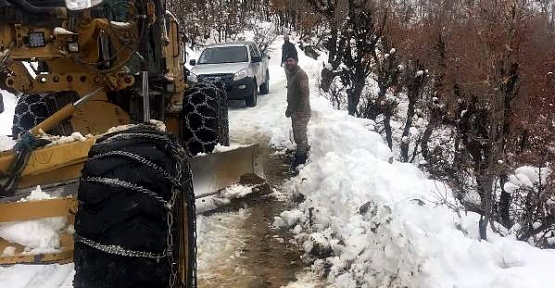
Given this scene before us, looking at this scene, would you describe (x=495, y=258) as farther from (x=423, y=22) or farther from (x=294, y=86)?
(x=423, y=22)

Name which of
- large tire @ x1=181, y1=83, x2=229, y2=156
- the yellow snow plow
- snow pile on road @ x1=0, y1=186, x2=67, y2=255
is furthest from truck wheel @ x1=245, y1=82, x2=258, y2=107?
snow pile on road @ x1=0, y1=186, x2=67, y2=255

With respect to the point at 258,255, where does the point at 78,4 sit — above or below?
above

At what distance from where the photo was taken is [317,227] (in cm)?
596

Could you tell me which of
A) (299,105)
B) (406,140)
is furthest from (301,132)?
(406,140)

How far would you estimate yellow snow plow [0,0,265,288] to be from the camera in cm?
240

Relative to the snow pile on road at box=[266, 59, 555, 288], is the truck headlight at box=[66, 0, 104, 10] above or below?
above

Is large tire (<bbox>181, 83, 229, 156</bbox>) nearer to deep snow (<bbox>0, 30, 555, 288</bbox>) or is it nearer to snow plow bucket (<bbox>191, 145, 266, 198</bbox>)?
snow plow bucket (<bbox>191, 145, 266, 198</bbox>)

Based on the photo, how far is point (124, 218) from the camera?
240 cm

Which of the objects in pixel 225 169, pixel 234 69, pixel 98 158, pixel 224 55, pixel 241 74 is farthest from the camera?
pixel 224 55

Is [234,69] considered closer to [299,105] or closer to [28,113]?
[299,105]

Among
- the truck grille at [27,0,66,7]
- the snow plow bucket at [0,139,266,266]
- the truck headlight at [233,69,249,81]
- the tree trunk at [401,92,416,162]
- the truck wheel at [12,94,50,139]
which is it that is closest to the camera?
the snow plow bucket at [0,139,266,266]

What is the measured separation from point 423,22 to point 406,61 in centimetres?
657

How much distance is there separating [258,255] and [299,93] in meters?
3.81

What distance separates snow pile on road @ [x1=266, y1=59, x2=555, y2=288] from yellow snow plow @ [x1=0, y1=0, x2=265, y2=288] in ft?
6.14
